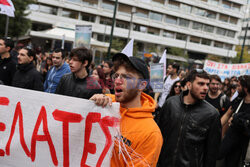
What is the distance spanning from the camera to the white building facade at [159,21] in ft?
106

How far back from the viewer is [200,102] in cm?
270

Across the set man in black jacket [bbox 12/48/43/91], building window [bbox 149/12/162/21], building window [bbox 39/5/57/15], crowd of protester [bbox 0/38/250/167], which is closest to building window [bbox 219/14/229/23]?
building window [bbox 149/12/162/21]

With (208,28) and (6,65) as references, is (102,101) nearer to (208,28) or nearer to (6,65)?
(6,65)

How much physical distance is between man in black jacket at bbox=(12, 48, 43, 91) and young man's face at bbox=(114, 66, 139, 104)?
8.02ft

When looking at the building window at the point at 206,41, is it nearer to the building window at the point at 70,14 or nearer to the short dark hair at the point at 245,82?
the building window at the point at 70,14

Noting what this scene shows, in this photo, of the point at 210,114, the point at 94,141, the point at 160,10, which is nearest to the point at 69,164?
the point at 94,141

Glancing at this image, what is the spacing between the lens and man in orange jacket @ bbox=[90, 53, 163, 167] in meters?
1.56

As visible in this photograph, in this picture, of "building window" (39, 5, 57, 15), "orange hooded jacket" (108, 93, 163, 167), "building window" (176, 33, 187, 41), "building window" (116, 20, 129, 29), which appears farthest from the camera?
"building window" (176, 33, 187, 41)

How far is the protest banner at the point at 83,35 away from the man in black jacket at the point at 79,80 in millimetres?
4213

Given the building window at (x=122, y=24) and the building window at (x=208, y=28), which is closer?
the building window at (x=122, y=24)

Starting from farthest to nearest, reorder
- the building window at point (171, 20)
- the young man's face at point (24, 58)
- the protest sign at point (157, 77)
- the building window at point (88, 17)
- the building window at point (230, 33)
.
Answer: the building window at point (230, 33), the building window at point (171, 20), the building window at point (88, 17), the protest sign at point (157, 77), the young man's face at point (24, 58)

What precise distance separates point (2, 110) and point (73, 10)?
33395 mm

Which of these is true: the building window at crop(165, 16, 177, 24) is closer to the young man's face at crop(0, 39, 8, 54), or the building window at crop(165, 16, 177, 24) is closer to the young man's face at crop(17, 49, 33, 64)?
the young man's face at crop(0, 39, 8, 54)

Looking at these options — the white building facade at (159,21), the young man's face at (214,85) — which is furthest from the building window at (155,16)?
the young man's face at (214,85)
